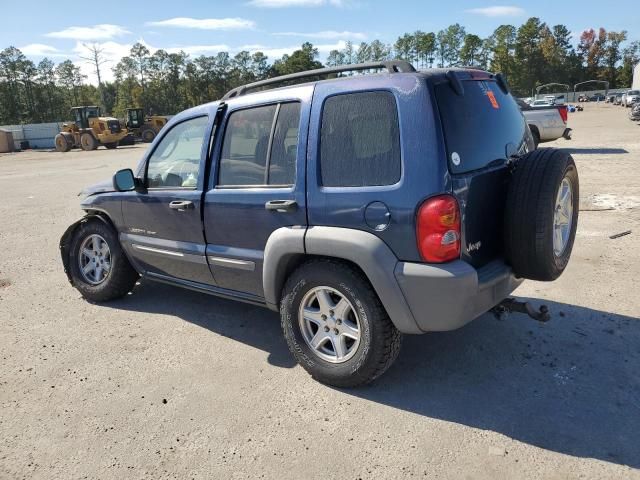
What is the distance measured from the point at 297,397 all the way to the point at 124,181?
96.6 inches

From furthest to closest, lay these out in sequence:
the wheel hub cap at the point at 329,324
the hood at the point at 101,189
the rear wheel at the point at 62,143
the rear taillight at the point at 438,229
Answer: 1. the rear wheel at the point at 62,143
2. the hood at the point at 101,189
3. the wheel hub cap at the point at 329,324
4. the rear taillight at the point at 438,229

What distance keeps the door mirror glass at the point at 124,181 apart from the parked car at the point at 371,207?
637mm

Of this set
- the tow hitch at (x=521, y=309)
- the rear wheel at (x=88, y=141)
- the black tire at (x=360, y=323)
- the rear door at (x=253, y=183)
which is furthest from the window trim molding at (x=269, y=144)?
the rear wheel at (x=88, y=141)

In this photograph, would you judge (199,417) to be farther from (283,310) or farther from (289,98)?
(289,98)

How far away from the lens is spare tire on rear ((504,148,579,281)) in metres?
2.93

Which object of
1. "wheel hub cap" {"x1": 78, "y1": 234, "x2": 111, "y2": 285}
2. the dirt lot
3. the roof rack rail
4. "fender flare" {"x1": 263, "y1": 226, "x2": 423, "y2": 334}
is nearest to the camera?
the dirt lot

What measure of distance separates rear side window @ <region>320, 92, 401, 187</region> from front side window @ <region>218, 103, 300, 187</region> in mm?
285

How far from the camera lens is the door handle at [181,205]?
12.8ft

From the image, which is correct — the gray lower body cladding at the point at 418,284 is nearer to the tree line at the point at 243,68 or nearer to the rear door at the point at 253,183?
the rear door at the point at 253,183

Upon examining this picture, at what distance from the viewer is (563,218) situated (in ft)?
11.2

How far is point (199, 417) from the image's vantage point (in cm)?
304

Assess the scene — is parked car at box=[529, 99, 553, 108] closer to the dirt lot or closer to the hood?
the dirt lot

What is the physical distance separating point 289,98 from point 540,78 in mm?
129621

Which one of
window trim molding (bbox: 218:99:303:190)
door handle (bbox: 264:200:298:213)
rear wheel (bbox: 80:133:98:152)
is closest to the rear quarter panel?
door handle (bbox: 264:200:298:213)
